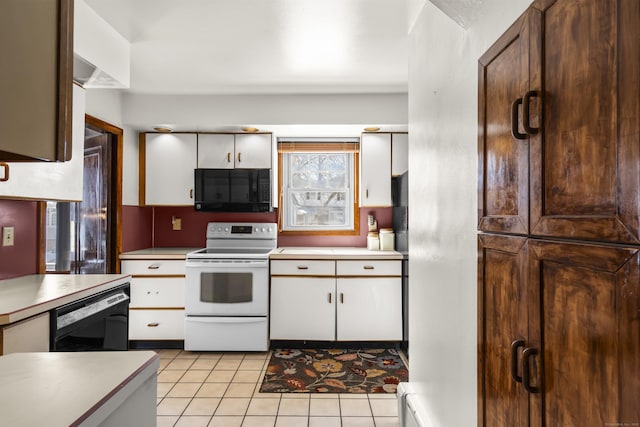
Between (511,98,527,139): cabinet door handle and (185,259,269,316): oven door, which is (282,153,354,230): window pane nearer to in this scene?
(185,259,269,316): oven door

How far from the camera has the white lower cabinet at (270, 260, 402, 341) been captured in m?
3.55

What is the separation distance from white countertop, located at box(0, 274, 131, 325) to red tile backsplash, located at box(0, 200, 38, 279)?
0.24ft

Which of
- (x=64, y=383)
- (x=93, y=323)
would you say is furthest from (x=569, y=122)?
(x=93, y=323)

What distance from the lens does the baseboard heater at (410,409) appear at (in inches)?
75.6

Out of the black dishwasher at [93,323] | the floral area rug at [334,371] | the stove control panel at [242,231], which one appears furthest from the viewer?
the stove control panel at [242,231]

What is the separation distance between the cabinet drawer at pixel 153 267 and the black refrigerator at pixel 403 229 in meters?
1.99

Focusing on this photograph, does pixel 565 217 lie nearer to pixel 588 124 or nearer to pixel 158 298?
pixel 588 124

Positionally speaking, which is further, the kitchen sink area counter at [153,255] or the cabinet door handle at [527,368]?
the kitchen sink area counter at [153,255]

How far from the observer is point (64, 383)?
94cm

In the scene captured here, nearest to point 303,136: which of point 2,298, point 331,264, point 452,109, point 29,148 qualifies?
point 331,264

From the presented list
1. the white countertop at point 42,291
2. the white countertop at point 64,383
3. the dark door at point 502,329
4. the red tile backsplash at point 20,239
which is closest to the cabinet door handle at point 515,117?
the dark door at point 502,329

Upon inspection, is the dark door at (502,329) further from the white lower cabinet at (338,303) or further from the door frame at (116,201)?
the door frame at (116,201)

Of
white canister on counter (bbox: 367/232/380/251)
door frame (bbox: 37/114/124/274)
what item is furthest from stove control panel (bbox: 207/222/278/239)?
white canister on counter (bbox: 367/232/380/251)

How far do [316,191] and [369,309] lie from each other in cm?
138
